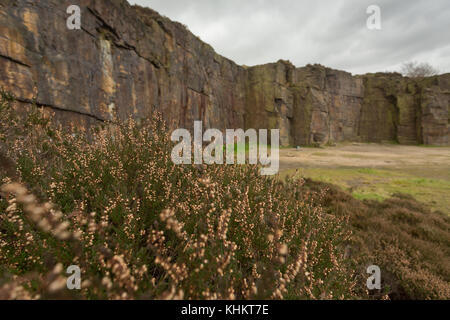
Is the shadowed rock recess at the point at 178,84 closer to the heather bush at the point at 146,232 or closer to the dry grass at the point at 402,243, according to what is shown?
the heather bush at the point at 146,232

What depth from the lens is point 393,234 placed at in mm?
3910

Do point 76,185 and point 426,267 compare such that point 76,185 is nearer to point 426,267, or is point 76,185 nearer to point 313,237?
point 313,237

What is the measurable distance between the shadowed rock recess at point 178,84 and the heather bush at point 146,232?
1.71 meters

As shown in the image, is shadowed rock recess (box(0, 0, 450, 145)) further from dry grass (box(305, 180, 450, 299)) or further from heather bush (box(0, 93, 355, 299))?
dry grass (box(305, 180, 450, 299))

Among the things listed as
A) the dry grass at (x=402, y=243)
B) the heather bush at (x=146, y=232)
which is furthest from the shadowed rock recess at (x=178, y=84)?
the dry grass at (x=402, y=243)

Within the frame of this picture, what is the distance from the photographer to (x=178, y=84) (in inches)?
599

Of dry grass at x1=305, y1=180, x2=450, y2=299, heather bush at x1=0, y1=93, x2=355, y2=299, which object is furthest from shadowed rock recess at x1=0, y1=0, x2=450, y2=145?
dry grass at x1=305, y1=180, x2=450, y2=299

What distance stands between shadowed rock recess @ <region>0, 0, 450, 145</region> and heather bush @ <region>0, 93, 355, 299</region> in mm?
1712

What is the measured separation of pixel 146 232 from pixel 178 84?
14712 mm

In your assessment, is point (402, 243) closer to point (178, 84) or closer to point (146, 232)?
point (146, 232)

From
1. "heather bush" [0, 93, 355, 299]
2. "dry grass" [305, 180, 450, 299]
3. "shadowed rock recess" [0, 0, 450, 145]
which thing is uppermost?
"shadowed rock recess" [0, 0, 450, 145]

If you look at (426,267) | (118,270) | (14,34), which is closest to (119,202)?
(118,270)

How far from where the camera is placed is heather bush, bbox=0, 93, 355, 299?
1.17m
